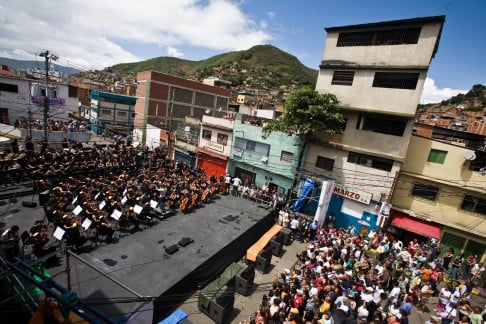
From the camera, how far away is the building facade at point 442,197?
16500mm

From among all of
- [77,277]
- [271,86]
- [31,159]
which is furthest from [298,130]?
[271,86]

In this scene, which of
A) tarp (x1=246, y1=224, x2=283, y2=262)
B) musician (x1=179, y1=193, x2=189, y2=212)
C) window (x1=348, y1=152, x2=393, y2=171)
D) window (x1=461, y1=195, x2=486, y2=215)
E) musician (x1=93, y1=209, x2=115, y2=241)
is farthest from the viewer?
window (x1=348, y1=152, x2=393, y2=171)

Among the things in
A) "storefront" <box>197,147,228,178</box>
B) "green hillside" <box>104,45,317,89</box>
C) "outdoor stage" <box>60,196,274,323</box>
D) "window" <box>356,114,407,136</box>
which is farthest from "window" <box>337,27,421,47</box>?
"green hillside" <box>104,45,317,89</box>

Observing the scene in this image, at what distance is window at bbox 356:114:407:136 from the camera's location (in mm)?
17906

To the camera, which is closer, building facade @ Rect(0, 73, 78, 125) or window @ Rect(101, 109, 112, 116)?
building facade @ Rect(0, 73, 78, 125)

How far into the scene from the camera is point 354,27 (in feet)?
62.8

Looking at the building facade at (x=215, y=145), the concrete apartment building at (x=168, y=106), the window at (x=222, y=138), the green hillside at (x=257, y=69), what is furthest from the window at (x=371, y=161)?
the green hillside at (x=257, y=69)

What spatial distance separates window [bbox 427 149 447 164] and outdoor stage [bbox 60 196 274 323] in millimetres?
13305

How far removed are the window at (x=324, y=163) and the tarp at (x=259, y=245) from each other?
652 centimetres

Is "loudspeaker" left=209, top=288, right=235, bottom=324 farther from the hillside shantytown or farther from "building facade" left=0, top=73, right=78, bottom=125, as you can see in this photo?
"building facade" left=0, top=73, right=78, bottom=125

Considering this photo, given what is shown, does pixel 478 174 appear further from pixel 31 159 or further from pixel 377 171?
pixel 31 159

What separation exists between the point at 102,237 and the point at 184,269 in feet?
15.8

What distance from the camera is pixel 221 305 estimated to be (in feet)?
33.8

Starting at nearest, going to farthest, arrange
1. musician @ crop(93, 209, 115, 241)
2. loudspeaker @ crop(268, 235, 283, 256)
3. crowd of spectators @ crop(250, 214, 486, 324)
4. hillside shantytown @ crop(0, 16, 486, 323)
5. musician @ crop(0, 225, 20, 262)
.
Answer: musician @ crop(0, 225, 20, 262) → crowd of spectators @ crop(250, 214, 486, 324) → hillside shantytown @ crop(0, 16, 486, 323) → musician @ crop(93, 209, 115, 241) → loudspeaker @ crop(268, 235, 283, 256)
